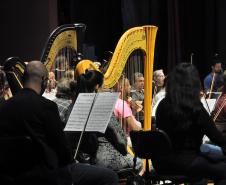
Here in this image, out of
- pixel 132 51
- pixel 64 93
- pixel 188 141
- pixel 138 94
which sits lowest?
pixel 138 94

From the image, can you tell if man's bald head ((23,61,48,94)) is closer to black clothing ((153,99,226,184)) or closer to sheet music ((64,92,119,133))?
sheet music ((64,92,119,133))

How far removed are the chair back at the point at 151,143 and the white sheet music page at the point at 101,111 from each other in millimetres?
454

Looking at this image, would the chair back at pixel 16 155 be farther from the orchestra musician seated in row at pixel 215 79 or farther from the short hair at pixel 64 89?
the orchestra musician seated in row at pixel 215 79

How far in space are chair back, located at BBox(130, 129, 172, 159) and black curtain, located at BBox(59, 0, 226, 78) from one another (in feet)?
26.5

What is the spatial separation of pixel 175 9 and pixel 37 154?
925 cm

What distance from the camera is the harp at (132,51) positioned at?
5.34 m

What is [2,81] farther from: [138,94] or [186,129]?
[138,94]

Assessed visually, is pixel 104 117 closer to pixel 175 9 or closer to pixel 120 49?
pixel 120 49

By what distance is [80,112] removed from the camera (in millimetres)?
4492

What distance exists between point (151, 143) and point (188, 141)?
0.91 feet

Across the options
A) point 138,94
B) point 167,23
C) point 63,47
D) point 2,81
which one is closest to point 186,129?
point 63,47

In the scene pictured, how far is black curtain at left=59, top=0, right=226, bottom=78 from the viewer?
12734 millimetres

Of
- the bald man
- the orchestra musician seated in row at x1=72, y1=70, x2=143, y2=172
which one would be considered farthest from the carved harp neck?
the bald man

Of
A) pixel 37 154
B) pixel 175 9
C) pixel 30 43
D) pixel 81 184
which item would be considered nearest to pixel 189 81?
pixel 81 184
